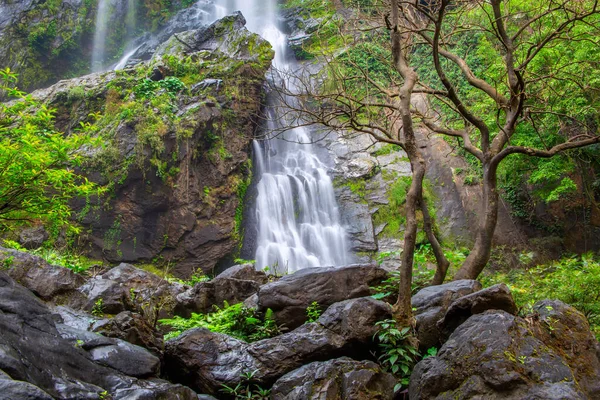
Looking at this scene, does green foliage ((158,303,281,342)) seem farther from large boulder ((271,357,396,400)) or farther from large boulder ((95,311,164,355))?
large boulder ((271,357,396,400))

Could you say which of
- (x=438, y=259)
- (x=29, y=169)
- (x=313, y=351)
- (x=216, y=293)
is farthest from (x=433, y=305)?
(x=29, y=169)

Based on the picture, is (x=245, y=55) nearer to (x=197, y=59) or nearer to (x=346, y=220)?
(x=197, y=59)

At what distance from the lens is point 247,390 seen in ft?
16.1

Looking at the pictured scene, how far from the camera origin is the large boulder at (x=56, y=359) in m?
3.42

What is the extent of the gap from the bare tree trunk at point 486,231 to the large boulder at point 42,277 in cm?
633

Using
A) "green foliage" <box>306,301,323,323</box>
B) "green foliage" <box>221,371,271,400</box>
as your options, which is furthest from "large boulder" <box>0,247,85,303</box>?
"green foliage" <box>306,301,323,323</box>

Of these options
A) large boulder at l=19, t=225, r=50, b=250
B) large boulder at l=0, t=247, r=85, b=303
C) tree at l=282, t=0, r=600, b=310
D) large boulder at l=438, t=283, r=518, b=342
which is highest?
tree at l=282, t=0, r=600, b=310

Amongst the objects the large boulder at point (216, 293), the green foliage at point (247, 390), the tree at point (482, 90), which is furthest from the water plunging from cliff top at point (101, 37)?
the green foliage at point (247, 390)

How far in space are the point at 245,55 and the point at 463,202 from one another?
10.5 meters

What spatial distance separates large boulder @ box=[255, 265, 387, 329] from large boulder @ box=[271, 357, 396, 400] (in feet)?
5.24

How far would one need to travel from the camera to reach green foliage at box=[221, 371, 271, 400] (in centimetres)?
483

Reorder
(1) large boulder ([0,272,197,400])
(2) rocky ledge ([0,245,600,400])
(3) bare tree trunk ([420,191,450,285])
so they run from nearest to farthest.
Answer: (1) large boulder ([0,272,197,400]) → (2) rocky ledge ([0,245,600,400]) → (3) bare tree trunk ([420,191,450,285])

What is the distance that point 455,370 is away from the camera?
12.7 ft

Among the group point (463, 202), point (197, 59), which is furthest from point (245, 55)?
point (463, 202)
